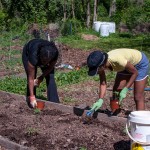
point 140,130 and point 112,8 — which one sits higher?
point 140,130

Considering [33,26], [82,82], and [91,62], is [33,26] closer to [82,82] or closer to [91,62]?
[82,82]

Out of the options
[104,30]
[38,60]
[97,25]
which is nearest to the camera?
[38,60]

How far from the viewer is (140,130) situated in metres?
4.02

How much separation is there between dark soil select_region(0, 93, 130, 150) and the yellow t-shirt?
0.83 meters

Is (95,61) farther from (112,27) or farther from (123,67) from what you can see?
(112,27)

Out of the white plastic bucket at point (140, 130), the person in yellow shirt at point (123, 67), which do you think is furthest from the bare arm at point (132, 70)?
the white plastic bucket at point (140, 130)

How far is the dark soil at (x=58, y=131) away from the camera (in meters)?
4.98

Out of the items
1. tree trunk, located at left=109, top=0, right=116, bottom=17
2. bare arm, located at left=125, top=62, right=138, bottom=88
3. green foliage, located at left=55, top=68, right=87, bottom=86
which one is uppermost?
bare arm, located at left=125, top=62, right=138, bottom=88

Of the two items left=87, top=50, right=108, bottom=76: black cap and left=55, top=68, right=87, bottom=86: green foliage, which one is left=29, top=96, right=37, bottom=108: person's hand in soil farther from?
left=55, top=68, right=87, bottom=86: green foliage

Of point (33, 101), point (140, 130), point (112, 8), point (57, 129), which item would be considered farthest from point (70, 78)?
point (112, 8)

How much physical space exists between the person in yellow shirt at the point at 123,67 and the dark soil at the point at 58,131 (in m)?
0.35

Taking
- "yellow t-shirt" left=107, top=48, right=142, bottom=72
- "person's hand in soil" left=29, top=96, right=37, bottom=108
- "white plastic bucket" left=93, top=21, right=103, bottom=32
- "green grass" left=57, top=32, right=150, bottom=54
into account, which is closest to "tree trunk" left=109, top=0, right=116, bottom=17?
"white plastic bucket" left=93, top=21, right=103, bottom=32

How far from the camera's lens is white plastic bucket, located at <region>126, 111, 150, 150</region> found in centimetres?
398

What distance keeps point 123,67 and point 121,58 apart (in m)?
0.12
